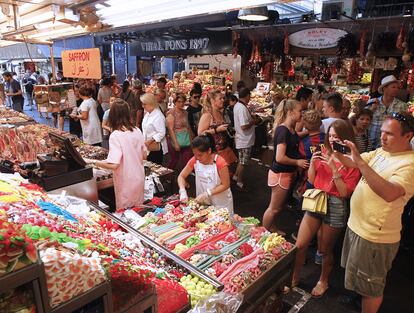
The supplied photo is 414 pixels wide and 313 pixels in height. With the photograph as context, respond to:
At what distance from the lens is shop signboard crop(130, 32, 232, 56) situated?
9.22m

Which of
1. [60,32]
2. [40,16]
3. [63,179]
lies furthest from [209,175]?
[60,32]

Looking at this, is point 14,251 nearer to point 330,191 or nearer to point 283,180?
point 330,191

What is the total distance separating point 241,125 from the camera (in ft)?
18.0

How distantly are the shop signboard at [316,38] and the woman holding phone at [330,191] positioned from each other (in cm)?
496

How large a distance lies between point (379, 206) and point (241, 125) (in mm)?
3434

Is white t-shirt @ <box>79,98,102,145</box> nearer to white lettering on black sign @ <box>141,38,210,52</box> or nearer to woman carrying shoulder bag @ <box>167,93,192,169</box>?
woman carrying shoulder bag @ <box>167,93,192,169</box>

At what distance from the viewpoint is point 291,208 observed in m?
4.83

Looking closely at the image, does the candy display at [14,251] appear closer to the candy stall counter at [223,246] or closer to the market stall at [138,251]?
the market stall at [138,251]

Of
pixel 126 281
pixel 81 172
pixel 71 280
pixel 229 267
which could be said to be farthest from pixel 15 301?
pixel 81 172

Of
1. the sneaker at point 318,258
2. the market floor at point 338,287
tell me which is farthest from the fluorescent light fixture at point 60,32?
the sneaker at point 318,258

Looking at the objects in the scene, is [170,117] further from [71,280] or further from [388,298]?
[71,280]

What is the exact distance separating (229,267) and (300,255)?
1.30m

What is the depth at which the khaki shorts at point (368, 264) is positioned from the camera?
233 cm

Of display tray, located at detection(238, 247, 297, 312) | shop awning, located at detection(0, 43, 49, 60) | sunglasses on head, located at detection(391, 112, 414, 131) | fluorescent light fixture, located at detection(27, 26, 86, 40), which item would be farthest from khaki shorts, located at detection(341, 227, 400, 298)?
shop awning, located at detection(0, 43, 49, 60)
